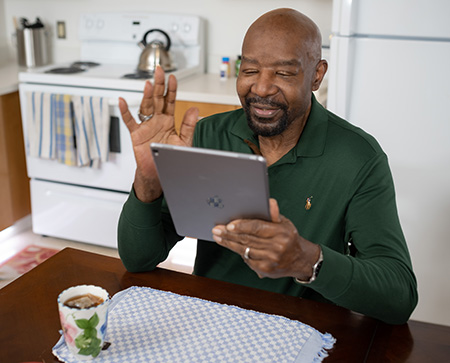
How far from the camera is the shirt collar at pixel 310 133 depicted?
4.51ft

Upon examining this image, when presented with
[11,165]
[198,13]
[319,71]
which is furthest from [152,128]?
[198,13]

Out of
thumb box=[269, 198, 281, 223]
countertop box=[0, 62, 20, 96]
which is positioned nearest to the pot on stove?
countertop box=[0, 62, 20, 96]

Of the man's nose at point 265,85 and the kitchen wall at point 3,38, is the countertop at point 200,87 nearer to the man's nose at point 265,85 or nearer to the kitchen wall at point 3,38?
the kitchen wall at point 3,38

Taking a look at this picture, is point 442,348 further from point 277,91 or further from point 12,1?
point 12,1

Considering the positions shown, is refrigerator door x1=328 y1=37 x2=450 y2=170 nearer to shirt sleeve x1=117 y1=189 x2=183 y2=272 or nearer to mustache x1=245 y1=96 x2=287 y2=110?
mustache x1=245 y1=96 x2=287 y2=110

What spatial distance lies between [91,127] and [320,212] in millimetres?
1744

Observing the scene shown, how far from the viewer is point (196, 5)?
322 cm

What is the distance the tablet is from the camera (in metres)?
0.89

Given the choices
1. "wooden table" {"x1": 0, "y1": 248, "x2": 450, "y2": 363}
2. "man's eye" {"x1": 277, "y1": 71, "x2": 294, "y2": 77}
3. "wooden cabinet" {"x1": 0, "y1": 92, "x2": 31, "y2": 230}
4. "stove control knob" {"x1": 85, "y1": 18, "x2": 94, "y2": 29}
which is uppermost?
"stove control knob" {"x1": 85, "y1": 18, "x2": 94, "y2": 29}

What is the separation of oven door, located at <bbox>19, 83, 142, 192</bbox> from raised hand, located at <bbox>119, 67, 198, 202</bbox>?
1.55 metres

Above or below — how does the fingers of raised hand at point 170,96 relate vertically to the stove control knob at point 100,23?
below

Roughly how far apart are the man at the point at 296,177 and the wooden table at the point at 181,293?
0.12ft

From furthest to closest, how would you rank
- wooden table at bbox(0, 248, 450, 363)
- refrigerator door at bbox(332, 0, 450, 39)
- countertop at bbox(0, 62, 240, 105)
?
1. countertop at bbox(0, 62, 240, 105)
2. refrigerator door at bbox(332, 0, 450, 39)
3. wooden table at bbox(0, 248, 450, 363)

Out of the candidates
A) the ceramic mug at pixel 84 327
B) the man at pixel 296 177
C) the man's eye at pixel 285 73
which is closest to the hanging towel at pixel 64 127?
the man at pixel 296 177
